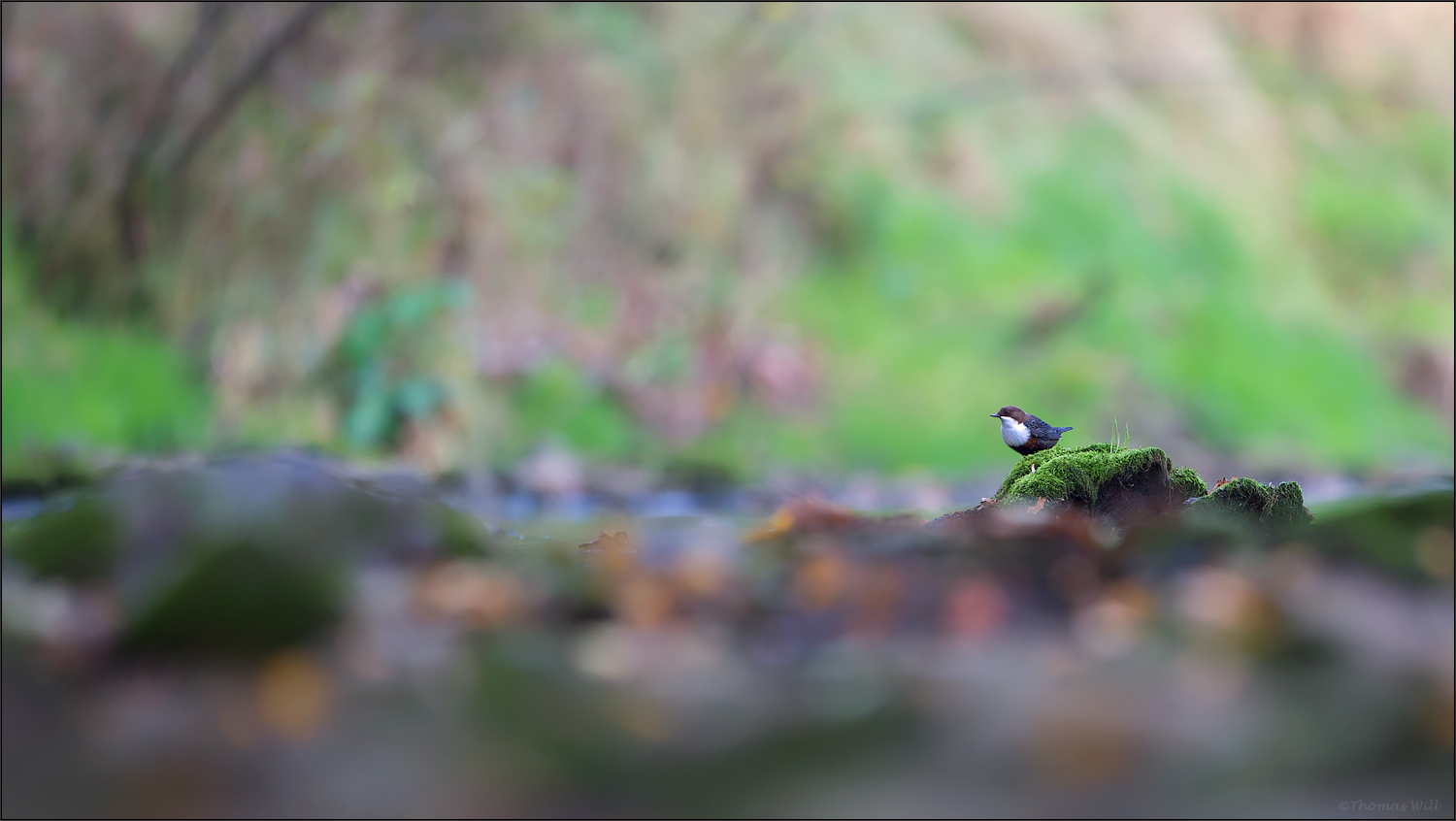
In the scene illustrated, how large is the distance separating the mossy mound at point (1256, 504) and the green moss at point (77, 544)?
1.53 m

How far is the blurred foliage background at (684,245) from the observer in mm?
7883

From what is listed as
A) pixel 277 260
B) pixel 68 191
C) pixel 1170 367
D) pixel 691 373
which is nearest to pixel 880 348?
pixel 691 373

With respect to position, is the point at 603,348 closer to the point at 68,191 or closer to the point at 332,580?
the point at 68,191

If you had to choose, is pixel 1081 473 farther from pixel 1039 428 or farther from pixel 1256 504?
pixel 1039 428

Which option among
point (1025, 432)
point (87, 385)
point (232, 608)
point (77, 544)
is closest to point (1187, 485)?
point (1025, 432)

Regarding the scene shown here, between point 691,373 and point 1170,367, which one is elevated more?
point 1170,367

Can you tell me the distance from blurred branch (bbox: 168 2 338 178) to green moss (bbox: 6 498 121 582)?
7204mm

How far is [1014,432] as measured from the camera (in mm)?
2914

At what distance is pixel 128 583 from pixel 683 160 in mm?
10962

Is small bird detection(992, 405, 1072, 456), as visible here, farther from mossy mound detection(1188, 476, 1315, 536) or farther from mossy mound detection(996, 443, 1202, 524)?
mossy mound detection(1188, 476, 1315, 536)

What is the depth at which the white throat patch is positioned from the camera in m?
2.88

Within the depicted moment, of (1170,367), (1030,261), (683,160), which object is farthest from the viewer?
(1030,261)

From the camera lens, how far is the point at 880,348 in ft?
39.8

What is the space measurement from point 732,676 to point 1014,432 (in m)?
1.92
